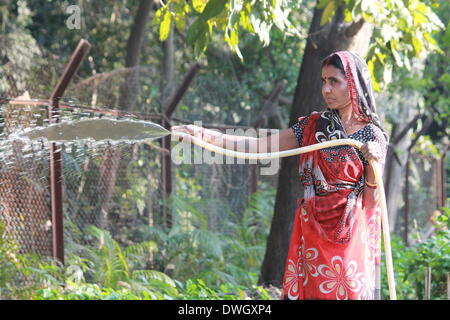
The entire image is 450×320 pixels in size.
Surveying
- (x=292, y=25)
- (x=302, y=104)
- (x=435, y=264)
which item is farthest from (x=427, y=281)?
(x=292, y=25)

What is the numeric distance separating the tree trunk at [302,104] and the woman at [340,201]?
3.12 meters

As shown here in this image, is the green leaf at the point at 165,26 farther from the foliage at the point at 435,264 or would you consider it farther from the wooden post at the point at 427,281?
the wooden post at the point at 427,281

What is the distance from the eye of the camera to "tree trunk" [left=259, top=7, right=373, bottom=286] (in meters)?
7.50

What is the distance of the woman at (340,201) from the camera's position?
4.29m

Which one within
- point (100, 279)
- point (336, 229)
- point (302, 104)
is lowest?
point (100, 279)

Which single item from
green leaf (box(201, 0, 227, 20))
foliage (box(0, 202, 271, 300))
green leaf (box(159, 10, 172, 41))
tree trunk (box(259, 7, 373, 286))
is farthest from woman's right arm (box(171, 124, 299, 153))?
tree trunk (box(259, 7, 373, 286))

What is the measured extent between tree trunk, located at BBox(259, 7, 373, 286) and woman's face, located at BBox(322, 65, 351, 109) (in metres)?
3.13

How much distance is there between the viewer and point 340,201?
4289mm

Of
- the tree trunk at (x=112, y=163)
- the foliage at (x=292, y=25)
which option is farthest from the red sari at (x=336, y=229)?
the tree trunk at (x=112, y=163)

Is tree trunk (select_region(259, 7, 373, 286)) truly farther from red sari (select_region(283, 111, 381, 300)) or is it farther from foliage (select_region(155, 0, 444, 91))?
red sari (select_region(283, 111, 381, 300))

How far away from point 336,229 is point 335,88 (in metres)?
0.80

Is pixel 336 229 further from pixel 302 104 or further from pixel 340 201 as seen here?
pixel 302 104

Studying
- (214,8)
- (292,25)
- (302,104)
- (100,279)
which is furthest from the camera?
(302,104)
